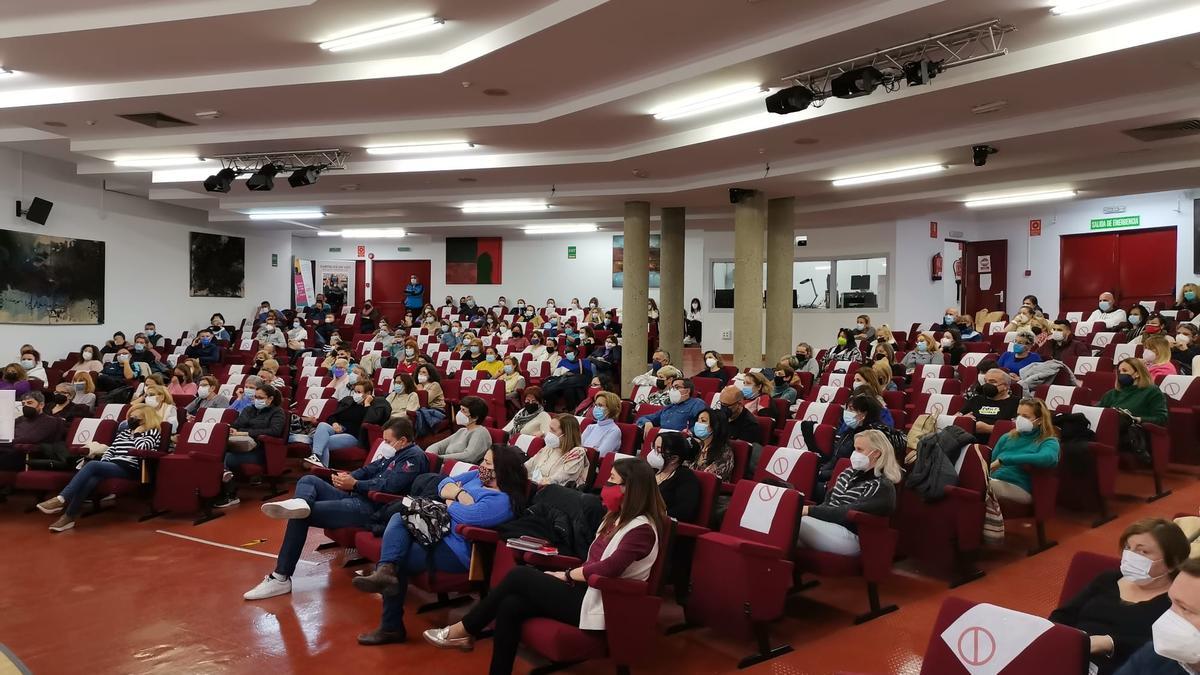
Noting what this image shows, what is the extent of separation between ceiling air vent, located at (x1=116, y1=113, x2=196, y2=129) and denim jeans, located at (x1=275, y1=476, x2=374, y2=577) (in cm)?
602

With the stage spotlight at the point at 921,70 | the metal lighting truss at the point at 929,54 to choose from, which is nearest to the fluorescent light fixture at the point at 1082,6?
the metal lighting truss at the point at 929,54

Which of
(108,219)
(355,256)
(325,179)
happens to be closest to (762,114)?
(325,179)

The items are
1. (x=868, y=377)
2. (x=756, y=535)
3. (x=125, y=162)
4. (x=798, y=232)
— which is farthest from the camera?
(x=798, y=232)

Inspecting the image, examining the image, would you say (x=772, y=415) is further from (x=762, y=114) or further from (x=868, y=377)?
(x=762, y=114)

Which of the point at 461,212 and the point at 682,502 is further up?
the point at 461,212

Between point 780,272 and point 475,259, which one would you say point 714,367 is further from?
point 475,259

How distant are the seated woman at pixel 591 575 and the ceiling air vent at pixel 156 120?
7.77 m

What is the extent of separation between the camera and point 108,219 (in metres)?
14.8

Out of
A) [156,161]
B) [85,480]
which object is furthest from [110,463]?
[156,161]

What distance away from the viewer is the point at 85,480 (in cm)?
674

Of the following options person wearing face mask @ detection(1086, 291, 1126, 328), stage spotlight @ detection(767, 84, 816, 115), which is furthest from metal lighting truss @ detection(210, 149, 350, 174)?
person wearing face mask @ detection(1086, 291, 1126, 328)

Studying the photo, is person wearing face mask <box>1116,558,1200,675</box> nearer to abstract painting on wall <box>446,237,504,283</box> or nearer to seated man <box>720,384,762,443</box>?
seated man <box>720,384,762,443</box>

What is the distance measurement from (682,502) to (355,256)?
1989cm

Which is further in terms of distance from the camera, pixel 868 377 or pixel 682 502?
pixel 868 377
